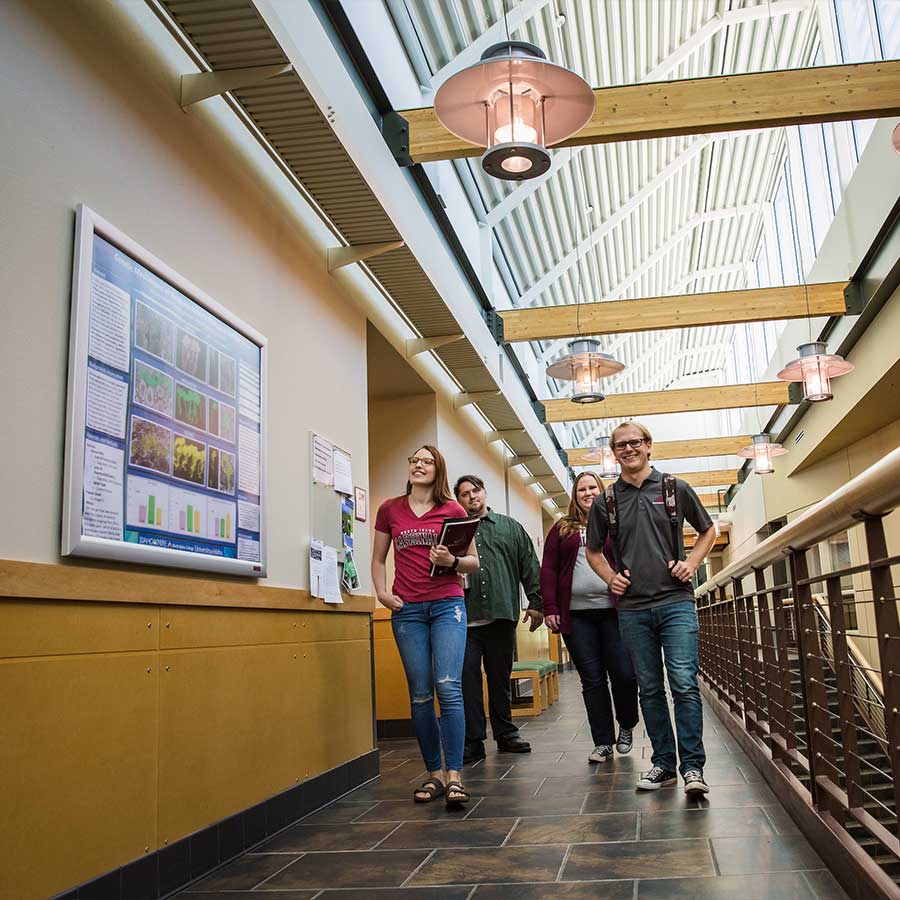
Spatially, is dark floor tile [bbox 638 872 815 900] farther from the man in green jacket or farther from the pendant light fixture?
the pendant light fixture

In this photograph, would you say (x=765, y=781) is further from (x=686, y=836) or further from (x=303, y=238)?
(x=303, y=238)

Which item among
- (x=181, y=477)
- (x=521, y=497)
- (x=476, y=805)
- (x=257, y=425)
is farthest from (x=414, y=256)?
(x=521, y=497)

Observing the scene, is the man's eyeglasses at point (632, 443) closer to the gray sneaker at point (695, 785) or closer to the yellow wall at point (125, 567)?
the gray sneaker at point (695, 785)

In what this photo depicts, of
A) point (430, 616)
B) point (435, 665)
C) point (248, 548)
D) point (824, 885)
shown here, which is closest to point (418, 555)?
point (430, 616)

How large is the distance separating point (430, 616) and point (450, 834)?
865mm

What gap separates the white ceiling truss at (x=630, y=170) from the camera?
730cm

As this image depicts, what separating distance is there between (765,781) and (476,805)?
1126 mm

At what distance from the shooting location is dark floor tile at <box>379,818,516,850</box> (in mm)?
2912

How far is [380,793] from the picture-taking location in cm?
404

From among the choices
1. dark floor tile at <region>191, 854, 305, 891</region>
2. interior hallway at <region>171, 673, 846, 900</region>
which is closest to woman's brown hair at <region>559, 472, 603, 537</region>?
interior hallway at <region>171, 673, 846, 900</region>

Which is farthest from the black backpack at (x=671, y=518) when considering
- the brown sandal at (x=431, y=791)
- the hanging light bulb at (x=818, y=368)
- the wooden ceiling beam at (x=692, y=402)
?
the wooden ceiling beam at (x=692, y=402)

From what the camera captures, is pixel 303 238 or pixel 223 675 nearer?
pixel 223 675

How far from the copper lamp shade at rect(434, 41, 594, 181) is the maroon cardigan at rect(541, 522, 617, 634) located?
187 centimetres

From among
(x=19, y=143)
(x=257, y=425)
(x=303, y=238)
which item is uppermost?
(x=303, y=238)
